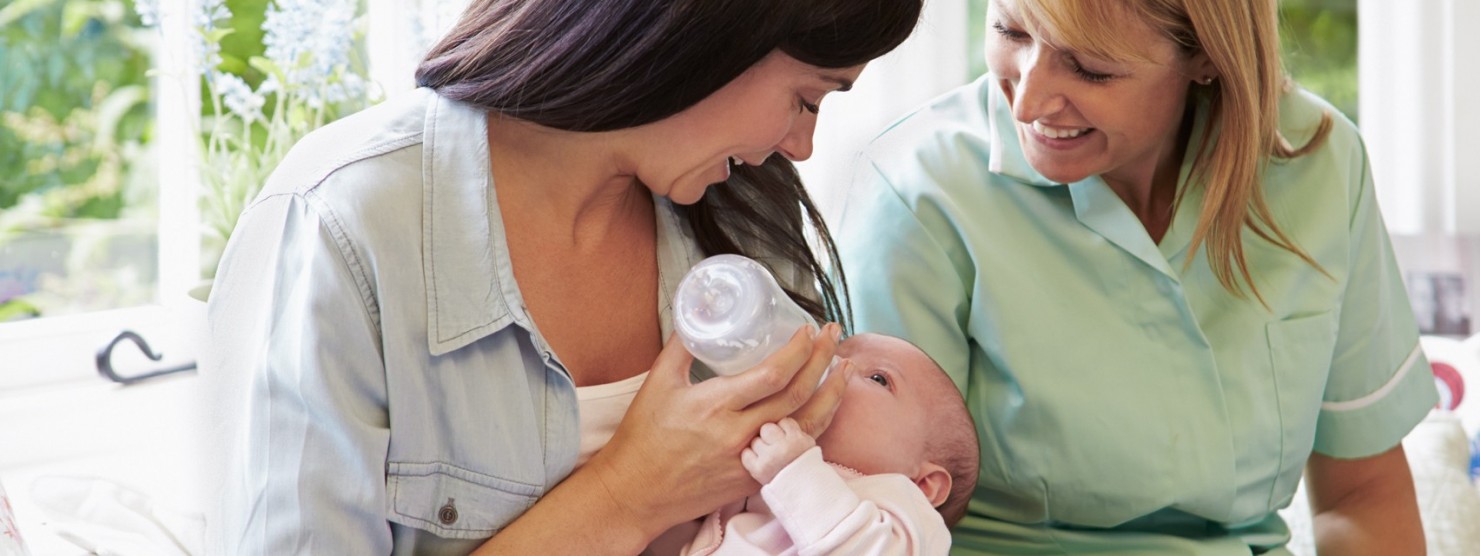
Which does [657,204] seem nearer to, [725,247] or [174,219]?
[725,247]

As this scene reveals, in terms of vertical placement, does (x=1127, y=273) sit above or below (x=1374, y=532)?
above

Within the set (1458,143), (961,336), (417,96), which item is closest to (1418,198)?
(1458,143)

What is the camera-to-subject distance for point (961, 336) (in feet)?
5.77

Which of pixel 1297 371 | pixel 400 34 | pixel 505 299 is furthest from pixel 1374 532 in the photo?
pixel 400 34

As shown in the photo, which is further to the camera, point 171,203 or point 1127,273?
point 171,203

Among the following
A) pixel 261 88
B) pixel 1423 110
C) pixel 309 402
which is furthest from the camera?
pixel 1423 110

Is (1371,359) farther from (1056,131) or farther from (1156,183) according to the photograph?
(1056,131)

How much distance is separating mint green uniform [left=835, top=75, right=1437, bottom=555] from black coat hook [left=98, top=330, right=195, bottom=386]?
3.50ft

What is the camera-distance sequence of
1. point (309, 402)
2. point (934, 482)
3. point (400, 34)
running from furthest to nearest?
point (400, 34)
point (934, 482)
point (309, 402)

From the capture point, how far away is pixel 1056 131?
1.68 metres

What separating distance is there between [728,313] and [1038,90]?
49 centimetres

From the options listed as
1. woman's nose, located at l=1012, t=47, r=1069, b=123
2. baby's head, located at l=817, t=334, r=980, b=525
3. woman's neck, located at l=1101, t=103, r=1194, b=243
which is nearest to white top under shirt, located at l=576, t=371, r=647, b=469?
baby's head, located at l=817, t=334, r=980, b=525

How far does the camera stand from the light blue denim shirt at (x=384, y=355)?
4.12ft

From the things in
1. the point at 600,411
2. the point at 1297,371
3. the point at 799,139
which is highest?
the point at 799,139
